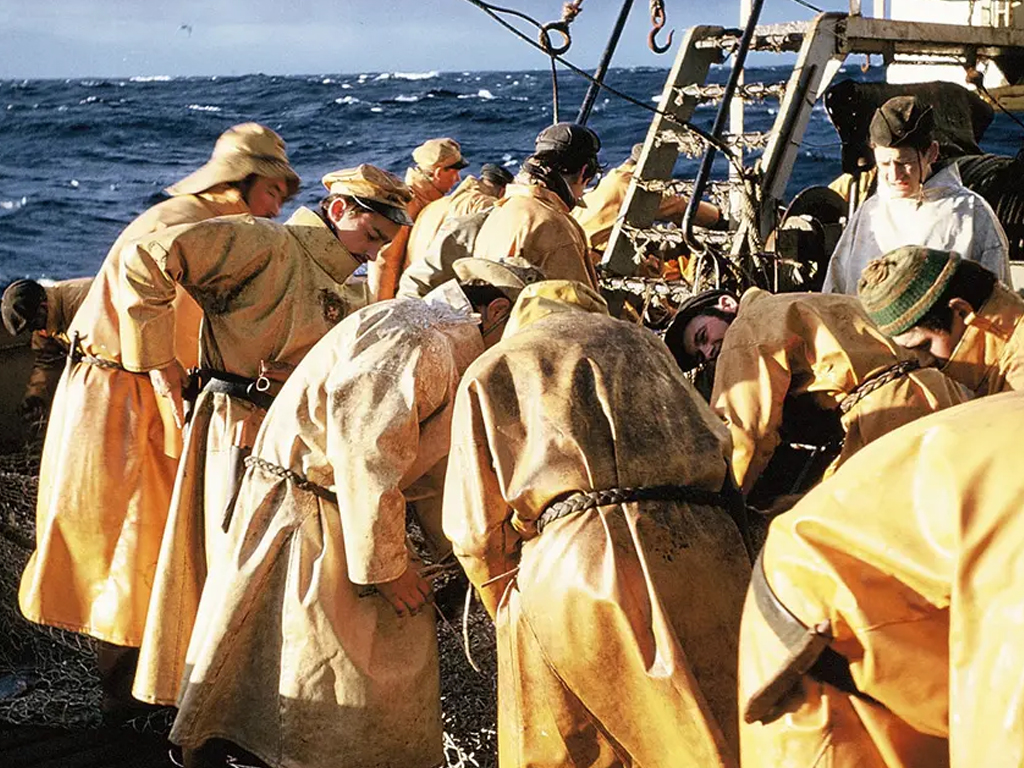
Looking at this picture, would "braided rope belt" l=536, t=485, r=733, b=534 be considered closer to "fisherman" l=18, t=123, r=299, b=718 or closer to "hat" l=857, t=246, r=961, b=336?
"hat" l=857, t=246, r=961, b=336

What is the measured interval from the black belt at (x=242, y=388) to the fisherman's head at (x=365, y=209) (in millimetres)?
617

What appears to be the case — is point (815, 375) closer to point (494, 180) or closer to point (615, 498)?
point (615, 498)

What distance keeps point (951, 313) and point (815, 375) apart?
20.8 inches

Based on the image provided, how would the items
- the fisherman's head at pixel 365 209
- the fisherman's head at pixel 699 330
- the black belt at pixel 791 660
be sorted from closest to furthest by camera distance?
the black belt at pixel 791 660 → the fisherman's head at pixel 699 330 → the fisherman's head at pixel 365 209

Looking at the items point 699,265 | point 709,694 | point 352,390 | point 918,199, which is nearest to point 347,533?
point 352,390

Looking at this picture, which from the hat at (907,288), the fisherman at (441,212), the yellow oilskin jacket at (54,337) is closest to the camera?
the hat at (907,288)

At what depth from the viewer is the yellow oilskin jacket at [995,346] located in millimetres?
4039

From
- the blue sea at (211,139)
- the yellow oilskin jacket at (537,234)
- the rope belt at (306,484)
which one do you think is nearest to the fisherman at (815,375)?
the rope belt at (306,484)

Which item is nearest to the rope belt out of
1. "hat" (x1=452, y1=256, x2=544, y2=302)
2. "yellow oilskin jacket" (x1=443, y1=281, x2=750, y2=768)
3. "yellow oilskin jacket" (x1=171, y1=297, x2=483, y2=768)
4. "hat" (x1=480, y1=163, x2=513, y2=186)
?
"yellow oilskin jacket" (x1=171, y1=297, x2=483, y2=768)

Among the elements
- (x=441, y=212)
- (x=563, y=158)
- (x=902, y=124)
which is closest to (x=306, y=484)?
(x=563, y=158)

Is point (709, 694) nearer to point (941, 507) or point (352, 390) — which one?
point (352, 390)

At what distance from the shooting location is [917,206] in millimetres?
5730

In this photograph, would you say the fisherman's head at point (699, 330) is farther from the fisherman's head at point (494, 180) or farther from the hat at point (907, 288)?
the fisherman's head at point (494, 180)

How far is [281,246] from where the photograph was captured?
5176 mm
